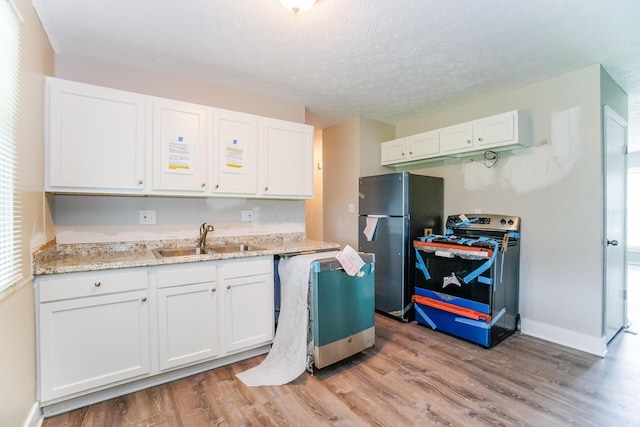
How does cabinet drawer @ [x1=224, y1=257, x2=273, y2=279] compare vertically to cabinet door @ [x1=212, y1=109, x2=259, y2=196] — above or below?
below

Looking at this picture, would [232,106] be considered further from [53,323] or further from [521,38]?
[521,38]

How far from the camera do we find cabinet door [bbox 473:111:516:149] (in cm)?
273

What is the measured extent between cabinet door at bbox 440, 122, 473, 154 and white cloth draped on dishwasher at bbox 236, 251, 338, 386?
1.85 m

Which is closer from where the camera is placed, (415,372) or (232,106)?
(415,372)

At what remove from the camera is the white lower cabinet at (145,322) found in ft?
5.53

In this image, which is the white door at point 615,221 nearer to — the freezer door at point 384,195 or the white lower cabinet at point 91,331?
the freezer door at point 384,195

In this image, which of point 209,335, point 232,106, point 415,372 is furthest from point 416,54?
point 209,335

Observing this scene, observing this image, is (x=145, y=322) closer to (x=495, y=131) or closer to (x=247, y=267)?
(x=247, y=267)

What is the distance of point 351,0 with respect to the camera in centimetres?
173

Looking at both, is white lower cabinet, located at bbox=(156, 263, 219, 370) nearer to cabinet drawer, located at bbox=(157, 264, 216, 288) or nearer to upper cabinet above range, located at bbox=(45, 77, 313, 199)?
cabinet drawer, located at bbox=(157, 264, 216, 288)

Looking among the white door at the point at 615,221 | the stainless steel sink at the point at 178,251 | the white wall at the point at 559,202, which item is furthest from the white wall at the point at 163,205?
the white door at the point at 615,221

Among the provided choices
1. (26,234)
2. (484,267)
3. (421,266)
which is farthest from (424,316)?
(26,234)

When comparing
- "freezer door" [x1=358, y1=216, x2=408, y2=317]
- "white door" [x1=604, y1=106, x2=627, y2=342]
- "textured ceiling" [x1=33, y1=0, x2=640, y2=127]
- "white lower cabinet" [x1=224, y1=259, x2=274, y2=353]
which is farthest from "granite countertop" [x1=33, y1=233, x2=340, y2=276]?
"white door" [x1=604, y1=106, x2=627, y2=342]

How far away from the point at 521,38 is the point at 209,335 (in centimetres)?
310
